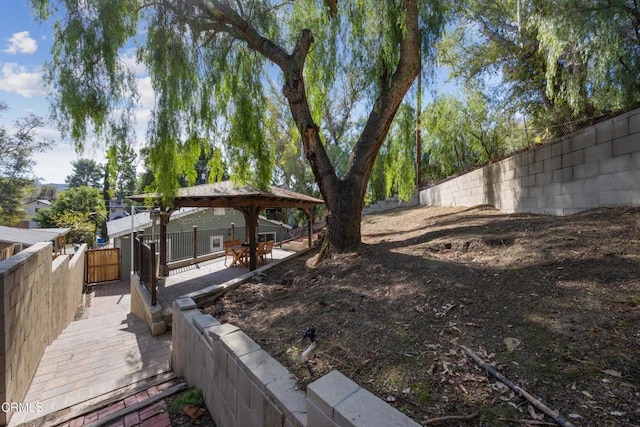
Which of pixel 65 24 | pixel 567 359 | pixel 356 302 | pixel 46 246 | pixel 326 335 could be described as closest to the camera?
pixel 567 359

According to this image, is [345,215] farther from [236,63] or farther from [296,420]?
[236,63]

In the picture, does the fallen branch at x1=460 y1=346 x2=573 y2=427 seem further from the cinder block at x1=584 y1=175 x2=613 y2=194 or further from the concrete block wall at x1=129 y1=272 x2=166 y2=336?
the concrete block wall at x1=129 y1=272 x2=166 y2=336

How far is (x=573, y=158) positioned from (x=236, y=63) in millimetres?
6534

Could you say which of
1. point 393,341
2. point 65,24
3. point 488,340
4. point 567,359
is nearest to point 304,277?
point 393,341

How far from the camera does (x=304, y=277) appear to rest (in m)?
4.73

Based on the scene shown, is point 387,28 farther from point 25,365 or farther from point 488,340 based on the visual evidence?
point 25,365

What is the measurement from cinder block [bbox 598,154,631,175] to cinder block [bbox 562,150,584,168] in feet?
1.16

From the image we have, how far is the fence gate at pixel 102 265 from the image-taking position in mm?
12438

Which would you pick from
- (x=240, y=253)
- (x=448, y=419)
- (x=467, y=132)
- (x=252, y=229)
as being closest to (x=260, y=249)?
(x=240, y=253)

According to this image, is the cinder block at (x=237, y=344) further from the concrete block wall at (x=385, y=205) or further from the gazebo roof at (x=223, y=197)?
the concrete block wall at (x=385, y=205)

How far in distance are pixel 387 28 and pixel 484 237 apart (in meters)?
3.94

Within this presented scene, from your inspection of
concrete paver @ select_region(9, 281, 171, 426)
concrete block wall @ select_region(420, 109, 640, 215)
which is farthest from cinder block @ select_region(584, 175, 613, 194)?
concrete paver @ select_region(9, 281, 171, 426)

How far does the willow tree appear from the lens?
15.3 feet

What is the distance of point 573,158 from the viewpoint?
14.9ft
